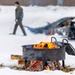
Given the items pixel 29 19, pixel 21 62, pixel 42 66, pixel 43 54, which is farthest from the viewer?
pixel 29 19

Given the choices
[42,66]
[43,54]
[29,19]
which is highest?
[29,19]

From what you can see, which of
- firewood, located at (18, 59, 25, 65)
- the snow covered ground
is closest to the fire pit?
firewood, located at (18, 59, 25, 65)

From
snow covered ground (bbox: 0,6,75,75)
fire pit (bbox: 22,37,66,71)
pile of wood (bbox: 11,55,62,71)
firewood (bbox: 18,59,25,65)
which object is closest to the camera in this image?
fire pit (bbox: 22,37,66,71)

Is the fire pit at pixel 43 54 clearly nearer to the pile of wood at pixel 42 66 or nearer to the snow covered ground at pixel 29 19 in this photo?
the pile of wood at pixel 42 66

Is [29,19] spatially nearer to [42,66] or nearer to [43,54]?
[42,66]

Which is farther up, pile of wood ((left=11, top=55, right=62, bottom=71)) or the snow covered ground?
the snow covered ground

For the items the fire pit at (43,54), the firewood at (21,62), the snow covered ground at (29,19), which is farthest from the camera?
the snow covered ground at (29,19)

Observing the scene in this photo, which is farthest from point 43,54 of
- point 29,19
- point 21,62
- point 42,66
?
point 29,19

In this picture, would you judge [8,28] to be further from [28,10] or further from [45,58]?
[45,58]

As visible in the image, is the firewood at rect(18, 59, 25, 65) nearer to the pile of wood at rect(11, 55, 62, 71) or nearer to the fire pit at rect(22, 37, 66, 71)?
the pile of wood at rect(11, 55, 62, 71)

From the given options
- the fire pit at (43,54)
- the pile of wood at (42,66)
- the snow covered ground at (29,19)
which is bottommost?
the pile of wood at (42,66)

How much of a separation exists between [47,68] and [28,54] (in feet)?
1.86

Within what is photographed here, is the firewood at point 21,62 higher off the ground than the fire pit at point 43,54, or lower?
lower

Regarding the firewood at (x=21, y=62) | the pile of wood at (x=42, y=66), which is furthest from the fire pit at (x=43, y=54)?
the firewood at (x=21, y=62)
